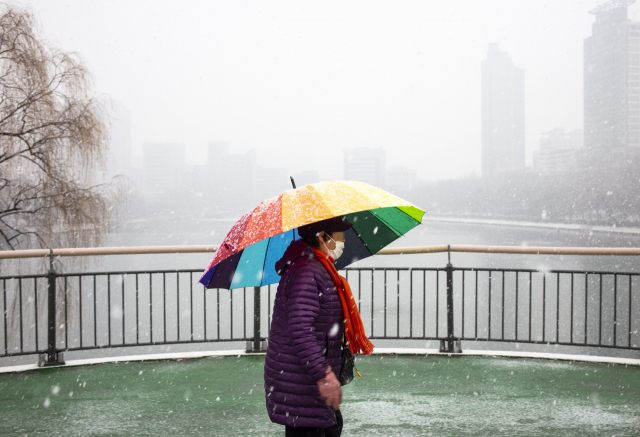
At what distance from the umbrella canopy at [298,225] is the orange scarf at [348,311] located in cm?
21

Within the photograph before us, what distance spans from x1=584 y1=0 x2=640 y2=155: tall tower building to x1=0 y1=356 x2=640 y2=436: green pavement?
6957 inches

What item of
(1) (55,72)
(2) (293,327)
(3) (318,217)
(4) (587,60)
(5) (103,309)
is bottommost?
(5) (103,309)

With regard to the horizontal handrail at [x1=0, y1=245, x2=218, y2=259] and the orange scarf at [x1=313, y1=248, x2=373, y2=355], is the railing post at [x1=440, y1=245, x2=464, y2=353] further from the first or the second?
the orange scarf at [x1=313, y1=248, x2=373, y2=355]

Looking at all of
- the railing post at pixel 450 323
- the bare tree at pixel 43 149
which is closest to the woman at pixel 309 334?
the railing post at pixel 450 323

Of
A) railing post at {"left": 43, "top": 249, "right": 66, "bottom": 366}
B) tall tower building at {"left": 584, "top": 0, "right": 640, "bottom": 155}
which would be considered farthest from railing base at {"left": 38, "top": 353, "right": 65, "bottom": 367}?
tall tower building at {"left": 584, "top": 0, "right": 640, "bottom": 155}

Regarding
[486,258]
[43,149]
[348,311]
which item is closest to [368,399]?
[348,311]

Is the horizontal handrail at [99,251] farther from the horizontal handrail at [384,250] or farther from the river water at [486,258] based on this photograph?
the river water at [486,258]

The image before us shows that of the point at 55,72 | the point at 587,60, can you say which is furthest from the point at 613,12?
the point at 55,72

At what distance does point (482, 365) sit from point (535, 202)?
14137 cm

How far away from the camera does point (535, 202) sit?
136750mm

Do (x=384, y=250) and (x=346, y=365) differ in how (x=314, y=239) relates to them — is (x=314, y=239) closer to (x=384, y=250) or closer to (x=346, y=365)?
(x=346, y=365)

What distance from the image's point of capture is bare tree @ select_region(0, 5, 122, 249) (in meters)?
14.0

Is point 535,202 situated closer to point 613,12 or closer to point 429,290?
point 613,12

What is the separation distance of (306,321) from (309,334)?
0.17ft
